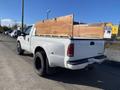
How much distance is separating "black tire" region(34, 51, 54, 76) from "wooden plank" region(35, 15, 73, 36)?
42.0 inches

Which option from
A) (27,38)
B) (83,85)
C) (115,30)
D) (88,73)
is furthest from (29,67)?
(115,30)

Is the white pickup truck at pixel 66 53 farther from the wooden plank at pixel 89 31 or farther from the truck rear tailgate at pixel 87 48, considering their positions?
the wooden plank at pixel 89 31

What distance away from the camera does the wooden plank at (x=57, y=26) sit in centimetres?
666

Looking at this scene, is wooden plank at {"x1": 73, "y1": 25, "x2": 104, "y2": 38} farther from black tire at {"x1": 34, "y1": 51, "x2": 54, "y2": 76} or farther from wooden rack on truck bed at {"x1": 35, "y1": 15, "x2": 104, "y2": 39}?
black tire at {"x1": 34, "y1": 51, "x2": 54, "y2": 76}

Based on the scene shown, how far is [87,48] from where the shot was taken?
6223mm

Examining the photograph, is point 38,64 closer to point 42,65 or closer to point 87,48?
point 42,65

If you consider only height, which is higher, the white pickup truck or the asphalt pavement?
the white pickup truck

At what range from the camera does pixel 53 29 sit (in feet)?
25.5

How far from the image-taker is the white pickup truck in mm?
5840

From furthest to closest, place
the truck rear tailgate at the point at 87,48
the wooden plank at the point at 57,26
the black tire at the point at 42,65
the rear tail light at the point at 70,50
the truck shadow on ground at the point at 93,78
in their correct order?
the black tire at the point at 42,65, the wooden plank at the point at 57,26, the truck shadow on ground at the point at 93,78, the truck rear tailgate at the point at 87,48, the rear tail light at the point at 70,50

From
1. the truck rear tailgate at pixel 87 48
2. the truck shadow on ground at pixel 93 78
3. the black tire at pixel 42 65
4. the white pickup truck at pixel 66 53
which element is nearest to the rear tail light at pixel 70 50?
the white pickup truck at pixel 66 53

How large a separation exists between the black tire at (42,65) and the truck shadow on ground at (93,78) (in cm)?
30

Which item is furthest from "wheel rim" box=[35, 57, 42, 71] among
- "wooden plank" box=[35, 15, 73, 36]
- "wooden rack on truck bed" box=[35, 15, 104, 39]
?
"wooden plank" box=[35, 15, 73, 36]

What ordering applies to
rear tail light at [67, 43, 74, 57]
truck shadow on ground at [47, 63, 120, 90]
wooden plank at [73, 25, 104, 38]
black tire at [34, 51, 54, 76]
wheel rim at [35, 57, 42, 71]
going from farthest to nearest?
wooden plank at [73, 25, 104, 38], wheel rim at [35, 57, 42, 71], black tire at [34, 51, 54, 76], truck shadow on ground at [47, 63, 120, 90], rear tail light at [67, 43, 74, 57]
